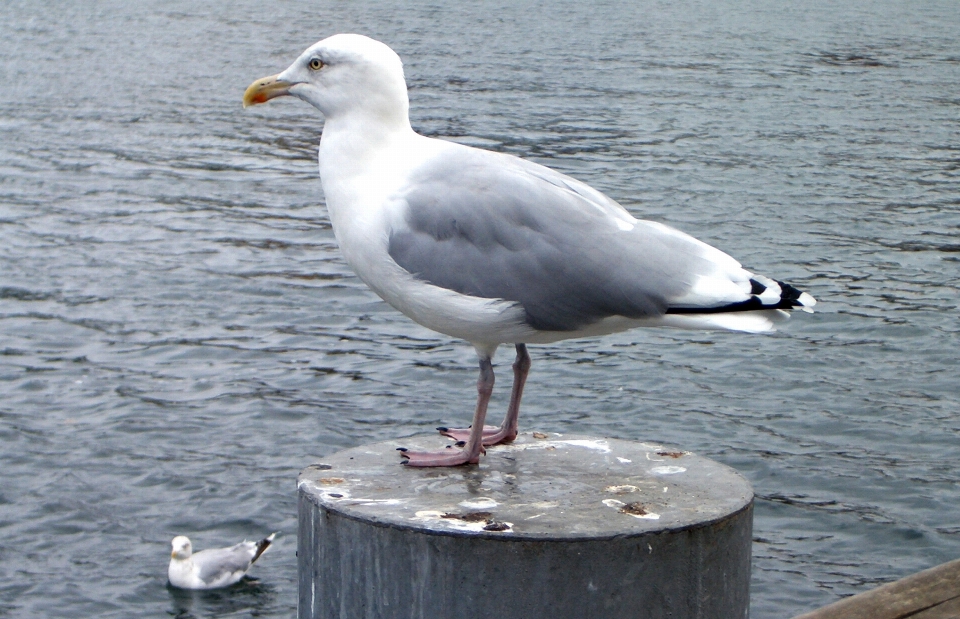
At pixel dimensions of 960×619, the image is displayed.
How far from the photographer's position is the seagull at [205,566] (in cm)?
717

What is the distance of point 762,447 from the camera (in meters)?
8.77

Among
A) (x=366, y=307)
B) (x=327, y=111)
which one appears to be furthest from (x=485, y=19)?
(x=327, y=111)

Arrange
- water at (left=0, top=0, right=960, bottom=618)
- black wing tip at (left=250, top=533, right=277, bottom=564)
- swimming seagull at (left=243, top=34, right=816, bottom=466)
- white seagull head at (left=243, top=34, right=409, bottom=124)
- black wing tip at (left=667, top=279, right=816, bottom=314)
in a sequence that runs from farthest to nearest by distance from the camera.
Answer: water at (left=0, top=0, right=960, bottom=618) → black wing tip at (left=250, top=533, right=277, bottom=564) → white seagull head at (left=243, top=34, right=409, bottom=124) → swimming seagull at (left=243, top=34, right=816, bottom=466) → black wing tip at (left=667, top=279, right=816, bottom=314)

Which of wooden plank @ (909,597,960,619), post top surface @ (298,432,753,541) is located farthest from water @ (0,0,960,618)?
wooden plank @ (909,597,960,619)

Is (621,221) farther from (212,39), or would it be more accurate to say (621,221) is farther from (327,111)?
(212,39)

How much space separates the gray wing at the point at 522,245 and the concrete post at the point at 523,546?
610 mm

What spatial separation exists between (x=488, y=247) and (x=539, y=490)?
821 mm

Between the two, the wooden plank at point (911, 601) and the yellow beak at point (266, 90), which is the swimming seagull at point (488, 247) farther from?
the wooden plank at point (911, 601)

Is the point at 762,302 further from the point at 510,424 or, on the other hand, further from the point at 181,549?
the point at 181,549

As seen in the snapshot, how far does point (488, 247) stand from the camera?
4500mm

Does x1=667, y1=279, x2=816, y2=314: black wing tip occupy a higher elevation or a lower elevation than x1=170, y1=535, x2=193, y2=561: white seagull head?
higher

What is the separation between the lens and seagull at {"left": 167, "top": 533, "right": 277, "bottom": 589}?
7.17m

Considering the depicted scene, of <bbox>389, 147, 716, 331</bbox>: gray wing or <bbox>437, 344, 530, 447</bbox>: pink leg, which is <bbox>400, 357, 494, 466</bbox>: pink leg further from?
<bbox>389, 147, 716, 331</bbox>: gray wing

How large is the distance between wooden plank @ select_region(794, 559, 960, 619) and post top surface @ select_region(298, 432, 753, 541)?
0.42 metres
